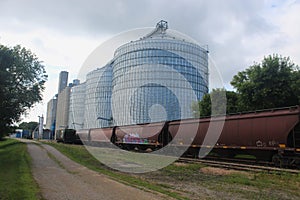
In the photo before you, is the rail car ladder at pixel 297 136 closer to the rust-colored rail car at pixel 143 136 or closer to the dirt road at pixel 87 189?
the dirt road at pixel 87 189

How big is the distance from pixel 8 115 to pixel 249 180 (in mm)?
20552

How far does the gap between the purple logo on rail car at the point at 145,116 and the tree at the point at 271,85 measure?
709 centimetres

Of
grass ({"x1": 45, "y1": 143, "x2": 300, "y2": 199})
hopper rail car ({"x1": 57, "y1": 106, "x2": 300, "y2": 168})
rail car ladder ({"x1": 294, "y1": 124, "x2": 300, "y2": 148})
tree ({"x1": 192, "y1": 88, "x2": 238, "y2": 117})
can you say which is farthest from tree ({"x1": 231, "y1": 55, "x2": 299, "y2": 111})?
grass ({"x1": 45, "y1": 143, "x2": 300, "y2": 199})

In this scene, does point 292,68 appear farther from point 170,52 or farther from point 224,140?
point 170,52

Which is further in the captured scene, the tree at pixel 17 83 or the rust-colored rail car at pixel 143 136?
the rust-colored rail car at pixel 143 136

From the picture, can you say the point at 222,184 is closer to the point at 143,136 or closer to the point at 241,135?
the point at 241,135

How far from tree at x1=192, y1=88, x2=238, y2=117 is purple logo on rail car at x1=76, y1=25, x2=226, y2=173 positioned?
22 cm

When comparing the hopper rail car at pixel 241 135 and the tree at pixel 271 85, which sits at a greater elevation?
the tree at pixel 271 85

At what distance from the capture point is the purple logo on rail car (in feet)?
63.2

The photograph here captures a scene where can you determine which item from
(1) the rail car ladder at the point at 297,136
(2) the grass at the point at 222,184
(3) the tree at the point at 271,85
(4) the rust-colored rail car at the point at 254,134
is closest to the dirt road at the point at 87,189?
(2) the grass at the point at 222,184

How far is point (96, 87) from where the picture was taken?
4738 cm

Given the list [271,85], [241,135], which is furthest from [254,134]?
[271,85]

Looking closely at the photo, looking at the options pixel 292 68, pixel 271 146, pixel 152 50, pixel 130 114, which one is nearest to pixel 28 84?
pixel 130 114

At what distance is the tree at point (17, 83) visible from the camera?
20.5 m
